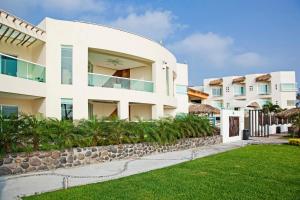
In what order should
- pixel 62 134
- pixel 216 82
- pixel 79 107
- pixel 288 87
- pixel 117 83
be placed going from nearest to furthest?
pixel 62 134, pixel 79 107, pixel 117 83, pixel 288 87, pixel 216 82

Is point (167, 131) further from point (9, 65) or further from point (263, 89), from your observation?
point (263, 89)

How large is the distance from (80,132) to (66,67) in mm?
6452

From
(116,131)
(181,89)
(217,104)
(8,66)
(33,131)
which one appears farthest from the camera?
(217,104)

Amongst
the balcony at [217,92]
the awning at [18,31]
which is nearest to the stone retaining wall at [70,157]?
the awning at [18,31]

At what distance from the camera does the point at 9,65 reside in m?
15.6

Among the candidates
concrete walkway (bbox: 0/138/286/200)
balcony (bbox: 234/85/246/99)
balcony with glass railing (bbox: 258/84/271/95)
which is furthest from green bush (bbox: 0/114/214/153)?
balcony (bbox: 234/85/246/99)

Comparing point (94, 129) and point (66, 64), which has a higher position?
point (66, 64)

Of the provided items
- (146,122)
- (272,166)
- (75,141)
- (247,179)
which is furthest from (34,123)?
(272,166)

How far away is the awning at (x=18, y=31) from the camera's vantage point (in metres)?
15.5

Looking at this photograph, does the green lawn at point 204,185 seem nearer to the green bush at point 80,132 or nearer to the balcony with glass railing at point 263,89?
the green bush at point 80,132

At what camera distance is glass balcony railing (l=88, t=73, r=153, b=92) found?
65.3 feet

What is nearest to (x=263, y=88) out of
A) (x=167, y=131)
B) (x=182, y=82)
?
(x=182, y=82)

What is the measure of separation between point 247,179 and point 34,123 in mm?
8036

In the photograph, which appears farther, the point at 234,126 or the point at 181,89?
the point at 181,89
